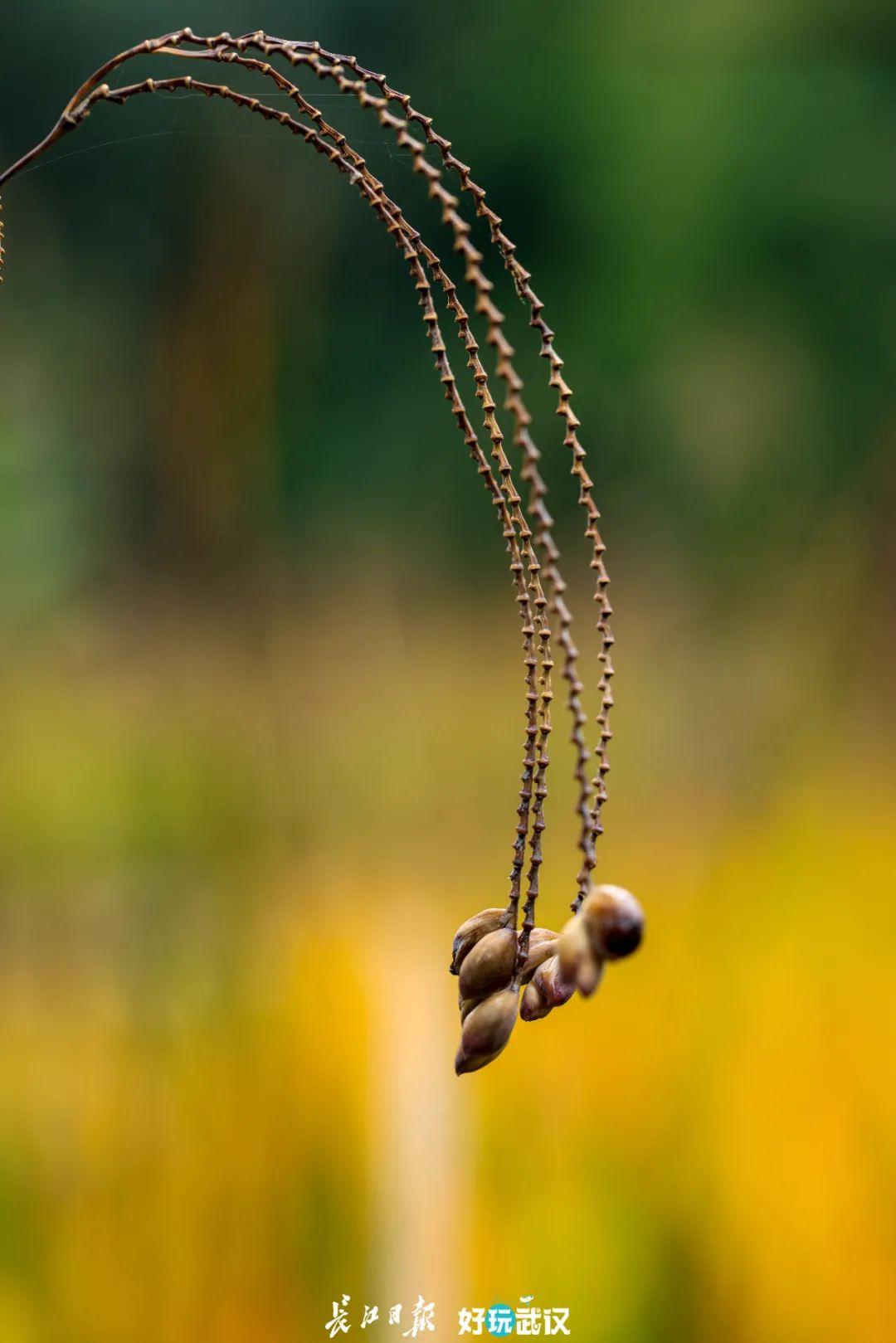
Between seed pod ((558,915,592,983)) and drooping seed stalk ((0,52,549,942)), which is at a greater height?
drooping seed stalk ((0,52,549,942))

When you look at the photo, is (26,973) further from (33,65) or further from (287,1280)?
(33,65)

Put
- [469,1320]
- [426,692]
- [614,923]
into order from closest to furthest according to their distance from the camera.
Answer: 1. [614,923]
2. [469,1320]
3. [426,692]

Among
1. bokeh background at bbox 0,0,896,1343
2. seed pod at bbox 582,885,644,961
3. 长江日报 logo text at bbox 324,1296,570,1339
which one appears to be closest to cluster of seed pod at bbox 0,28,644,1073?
seed pod at bbox 582,885,644,961

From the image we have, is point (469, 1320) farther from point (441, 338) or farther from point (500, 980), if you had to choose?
point (441, 338)

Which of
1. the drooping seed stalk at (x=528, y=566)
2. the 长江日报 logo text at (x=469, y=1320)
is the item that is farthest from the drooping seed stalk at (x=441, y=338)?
the 长江日报 logo text at (x=469, y=1320)

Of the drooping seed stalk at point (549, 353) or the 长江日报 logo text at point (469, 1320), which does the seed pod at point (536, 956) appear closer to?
the drooping seed stalk at point (549, 353)

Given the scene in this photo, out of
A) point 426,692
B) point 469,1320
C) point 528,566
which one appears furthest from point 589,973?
point 426,692

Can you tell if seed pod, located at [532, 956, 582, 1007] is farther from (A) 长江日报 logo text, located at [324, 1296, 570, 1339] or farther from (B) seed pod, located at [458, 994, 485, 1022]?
(A) 长江日报 logo text, located at [324, 1296, 570, 1339]
